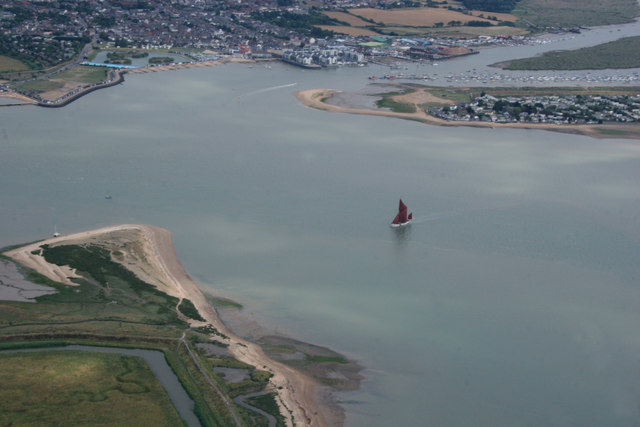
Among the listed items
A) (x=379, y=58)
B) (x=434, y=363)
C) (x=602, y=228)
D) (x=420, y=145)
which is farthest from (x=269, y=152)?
(x=379, y=58)

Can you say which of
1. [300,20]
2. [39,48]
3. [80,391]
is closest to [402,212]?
[80,391]

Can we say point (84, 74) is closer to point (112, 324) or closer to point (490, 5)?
point (112, 324)

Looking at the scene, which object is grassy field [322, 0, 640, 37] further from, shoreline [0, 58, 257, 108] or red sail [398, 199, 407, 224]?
red sail [398, 199, 407, 224]

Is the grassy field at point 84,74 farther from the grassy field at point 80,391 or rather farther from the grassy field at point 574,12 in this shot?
the grassy field at point 574,12

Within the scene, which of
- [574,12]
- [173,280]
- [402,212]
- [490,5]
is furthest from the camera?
[574,12]

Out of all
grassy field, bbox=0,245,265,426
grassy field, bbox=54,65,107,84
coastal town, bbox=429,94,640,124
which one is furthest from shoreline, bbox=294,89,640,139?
grassy field, bbox=0,245,265,426

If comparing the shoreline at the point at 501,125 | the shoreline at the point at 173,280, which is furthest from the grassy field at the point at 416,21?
the shoreline at the point at 173,280

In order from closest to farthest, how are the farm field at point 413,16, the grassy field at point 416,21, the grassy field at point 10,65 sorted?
the grassy field at point 10,65 → the grassy field at point 416,21 → the farm field at point 413,16
